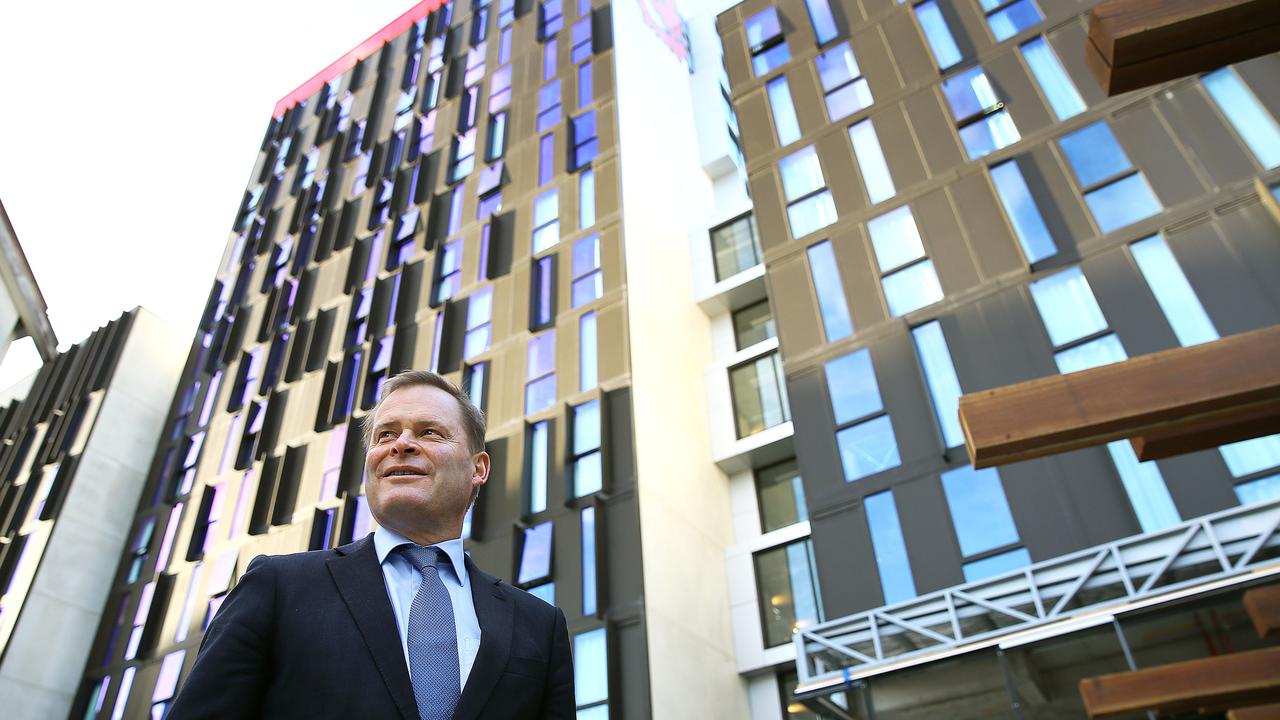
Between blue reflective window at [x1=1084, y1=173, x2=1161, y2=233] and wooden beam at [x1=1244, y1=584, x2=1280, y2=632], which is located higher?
blue reflective window at [x1=1084, y1=173, x2=1161, y2=233]

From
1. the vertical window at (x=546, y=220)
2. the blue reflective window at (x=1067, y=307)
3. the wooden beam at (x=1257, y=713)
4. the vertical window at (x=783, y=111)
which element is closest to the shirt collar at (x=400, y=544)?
the wooden beam at (x=1257, y=713)

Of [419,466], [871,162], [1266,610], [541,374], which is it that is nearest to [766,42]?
[871,162]

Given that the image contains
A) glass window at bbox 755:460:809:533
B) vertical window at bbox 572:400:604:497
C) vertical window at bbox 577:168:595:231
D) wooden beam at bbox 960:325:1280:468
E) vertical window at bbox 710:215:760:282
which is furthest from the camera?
vertical window at bbox 710:215:760:282

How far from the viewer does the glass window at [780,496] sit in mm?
22188

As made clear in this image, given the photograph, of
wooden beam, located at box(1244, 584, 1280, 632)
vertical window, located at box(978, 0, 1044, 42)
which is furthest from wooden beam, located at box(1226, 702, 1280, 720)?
vertical window, located at box(978, 0, 1044, 42)

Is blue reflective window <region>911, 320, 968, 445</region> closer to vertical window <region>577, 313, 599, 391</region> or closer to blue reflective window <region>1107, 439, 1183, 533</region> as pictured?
blue reflective window <region>1107, 439, 1183, 533</region>

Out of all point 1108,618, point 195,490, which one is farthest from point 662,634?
point 195,490

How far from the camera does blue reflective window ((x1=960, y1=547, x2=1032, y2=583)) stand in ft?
47.9

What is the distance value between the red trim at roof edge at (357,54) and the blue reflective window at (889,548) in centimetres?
3298

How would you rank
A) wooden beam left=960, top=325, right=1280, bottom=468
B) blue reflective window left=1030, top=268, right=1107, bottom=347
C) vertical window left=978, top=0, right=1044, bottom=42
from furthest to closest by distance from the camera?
vertical window left=978, top=0, right=1044, bottom=42
blue reflective window left=1030, top=268, right=1107, bottom=347
wooden beam left=960, top=325, right=1280, bottom=468

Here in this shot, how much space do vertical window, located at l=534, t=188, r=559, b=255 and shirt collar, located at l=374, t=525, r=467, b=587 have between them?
23.4 m

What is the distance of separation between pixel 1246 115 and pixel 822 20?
11346mm

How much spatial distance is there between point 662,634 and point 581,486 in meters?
3.94

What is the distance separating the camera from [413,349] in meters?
27.4
